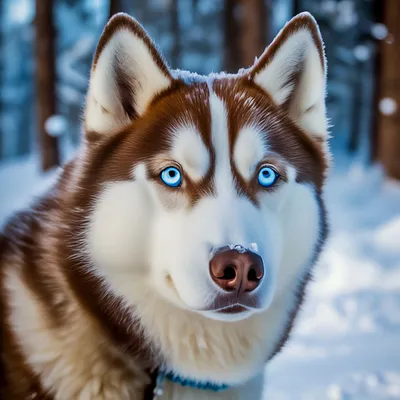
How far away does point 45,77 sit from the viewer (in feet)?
13.8

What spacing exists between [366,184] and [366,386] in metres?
2.91

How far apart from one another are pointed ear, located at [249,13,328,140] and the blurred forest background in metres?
1.53

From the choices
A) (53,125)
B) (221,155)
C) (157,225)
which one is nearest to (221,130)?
(221,155)

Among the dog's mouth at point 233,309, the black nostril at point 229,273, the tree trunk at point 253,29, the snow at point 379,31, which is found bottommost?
the dog's mouth at point 233,309

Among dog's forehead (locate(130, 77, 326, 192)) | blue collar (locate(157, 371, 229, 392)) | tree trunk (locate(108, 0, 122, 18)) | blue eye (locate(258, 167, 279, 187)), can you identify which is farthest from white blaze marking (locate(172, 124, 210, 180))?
tree trunk (locate(108, 0, 122, 18))

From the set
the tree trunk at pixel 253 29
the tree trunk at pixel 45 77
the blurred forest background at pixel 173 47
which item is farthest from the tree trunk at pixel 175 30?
the tree trunk at pixel 253 29

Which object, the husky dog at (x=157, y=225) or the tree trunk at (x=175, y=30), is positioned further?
the tree trunk at (x=175, y=30)

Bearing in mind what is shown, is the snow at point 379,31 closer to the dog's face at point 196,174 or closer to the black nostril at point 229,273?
the dog's face at point 196,174

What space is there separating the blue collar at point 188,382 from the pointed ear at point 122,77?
472 millimetres

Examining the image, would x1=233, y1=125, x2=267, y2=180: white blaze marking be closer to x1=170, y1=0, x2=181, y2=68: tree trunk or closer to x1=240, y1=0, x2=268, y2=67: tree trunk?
x1=240, y1=0, x2=268, y2=67: tree trunk

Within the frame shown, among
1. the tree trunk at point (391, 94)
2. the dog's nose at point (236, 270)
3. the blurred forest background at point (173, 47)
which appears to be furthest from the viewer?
the tree trunk at point (391, 94)

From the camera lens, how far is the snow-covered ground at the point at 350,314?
1.72 metres

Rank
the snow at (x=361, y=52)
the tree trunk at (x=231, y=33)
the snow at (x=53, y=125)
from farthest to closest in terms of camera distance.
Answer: the snow at (x=361, y=52), the snow at (x=53, y=125), the tree trunk at (x=231, y=33)

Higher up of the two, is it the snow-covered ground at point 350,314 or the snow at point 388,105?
the snow at point 388,105
